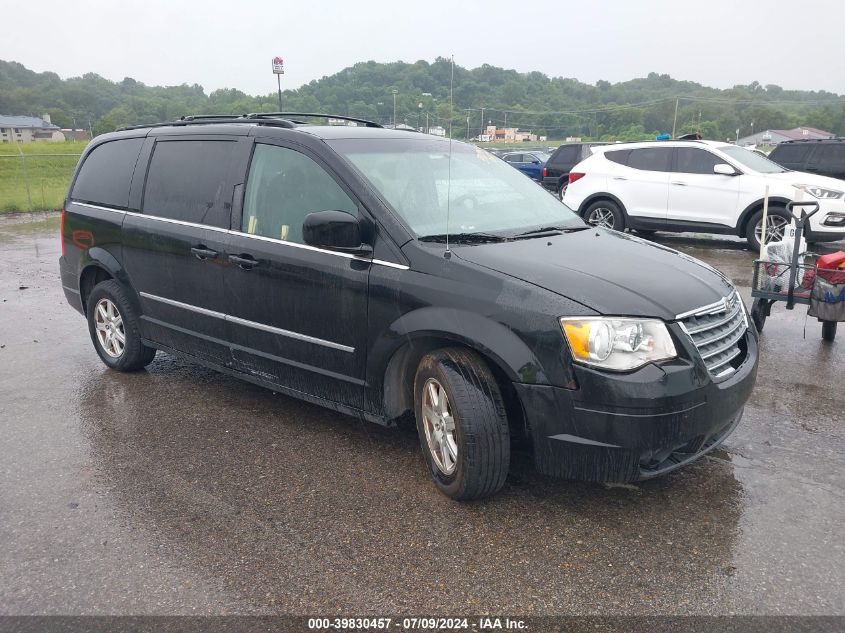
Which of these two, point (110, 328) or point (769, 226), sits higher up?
point (769, 226)

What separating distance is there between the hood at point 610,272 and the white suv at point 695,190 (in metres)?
7.65

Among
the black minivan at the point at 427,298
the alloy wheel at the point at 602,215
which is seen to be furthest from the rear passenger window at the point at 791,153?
the black minivan at the point at 427,298

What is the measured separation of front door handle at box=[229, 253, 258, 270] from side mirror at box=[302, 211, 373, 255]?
0.65 meters

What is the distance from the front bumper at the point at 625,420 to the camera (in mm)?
2949

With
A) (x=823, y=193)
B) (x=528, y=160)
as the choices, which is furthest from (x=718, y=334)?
(x=528, y=160)

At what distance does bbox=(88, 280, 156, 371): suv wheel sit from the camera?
17.2 feet

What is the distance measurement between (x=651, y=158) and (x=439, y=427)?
9.90 metres

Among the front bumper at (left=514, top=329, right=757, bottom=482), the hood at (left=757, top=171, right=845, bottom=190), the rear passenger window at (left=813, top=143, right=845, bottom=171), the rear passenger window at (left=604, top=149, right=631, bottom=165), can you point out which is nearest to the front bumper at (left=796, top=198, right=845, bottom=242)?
the hood at (left=757, top=171, right=845, bottom=190)

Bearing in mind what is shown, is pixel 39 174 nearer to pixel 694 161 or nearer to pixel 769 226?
pixel 694 161

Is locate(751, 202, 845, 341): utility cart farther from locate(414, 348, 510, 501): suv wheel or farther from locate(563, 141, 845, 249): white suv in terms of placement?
locate(563, 141, 845, 249): white suv

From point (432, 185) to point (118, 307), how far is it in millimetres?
2701

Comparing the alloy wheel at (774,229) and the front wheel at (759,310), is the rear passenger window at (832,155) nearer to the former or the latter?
the alloy wheel at (774,229)

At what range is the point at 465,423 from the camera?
321 cm

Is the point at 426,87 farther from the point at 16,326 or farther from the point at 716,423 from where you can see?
the point at 16,326
